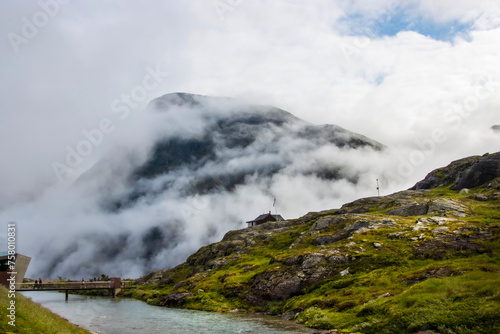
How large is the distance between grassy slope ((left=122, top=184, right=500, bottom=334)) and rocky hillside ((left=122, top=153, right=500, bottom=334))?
6.5 inches

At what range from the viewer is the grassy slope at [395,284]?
1663 inches

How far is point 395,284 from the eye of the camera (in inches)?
2522

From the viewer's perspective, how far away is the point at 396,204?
140 meters

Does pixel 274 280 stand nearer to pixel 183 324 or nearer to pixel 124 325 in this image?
pixel 183 324

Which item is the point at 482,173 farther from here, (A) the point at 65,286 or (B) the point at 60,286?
(A) the point at 65,286

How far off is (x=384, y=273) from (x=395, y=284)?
8.59 metres

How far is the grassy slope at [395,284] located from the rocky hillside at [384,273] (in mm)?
164

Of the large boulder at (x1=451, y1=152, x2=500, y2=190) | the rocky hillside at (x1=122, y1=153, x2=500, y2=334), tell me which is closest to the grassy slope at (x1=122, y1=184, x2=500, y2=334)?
the rocky hillside at (x1=122, y1=153, x2=500, y2=334)

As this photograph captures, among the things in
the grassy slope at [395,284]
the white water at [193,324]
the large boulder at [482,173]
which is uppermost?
the large boulder at [482,173]

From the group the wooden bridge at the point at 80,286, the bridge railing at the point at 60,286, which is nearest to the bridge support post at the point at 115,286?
the wooden bridge at the point at 80,286

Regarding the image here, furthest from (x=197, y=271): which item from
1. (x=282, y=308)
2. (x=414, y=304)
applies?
(x=414, y=304)

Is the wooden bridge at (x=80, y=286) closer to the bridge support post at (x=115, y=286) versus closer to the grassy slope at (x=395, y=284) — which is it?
the bridge support post at (x=115, y=286)

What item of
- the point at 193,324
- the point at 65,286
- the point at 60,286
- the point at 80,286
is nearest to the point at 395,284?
the point at 193,324

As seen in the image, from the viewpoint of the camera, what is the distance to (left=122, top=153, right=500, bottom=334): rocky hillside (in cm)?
4459
